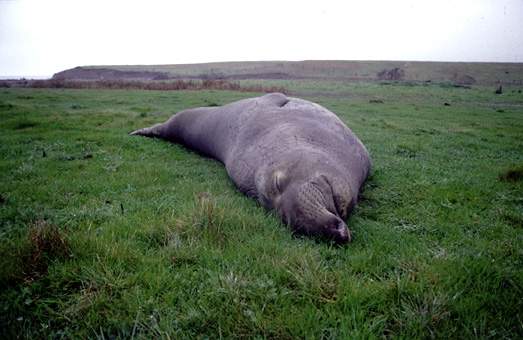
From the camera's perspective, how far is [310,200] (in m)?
3.82

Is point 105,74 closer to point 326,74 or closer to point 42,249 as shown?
point 326,74

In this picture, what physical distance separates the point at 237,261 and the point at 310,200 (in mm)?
1239

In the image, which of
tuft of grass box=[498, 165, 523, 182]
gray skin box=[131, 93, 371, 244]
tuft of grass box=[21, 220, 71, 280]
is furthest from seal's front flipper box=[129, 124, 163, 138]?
tuft of grass box=[498, 165, 523, 182]

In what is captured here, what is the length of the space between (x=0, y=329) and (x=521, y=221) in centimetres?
521

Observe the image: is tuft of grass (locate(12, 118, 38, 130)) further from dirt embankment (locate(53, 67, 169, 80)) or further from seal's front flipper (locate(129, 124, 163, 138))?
dirt embankment (locate(53, 67, 169, 80))

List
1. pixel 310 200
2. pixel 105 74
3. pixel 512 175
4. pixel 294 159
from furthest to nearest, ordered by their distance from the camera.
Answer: pixel 105 74 → pixel 512 175 → pixel 294 159 → pixel 310 200

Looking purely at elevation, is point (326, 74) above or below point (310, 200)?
above

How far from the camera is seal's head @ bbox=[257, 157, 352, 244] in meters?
3.57

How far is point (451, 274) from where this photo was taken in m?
2.74

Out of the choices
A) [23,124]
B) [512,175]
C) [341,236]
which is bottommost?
[512,175]

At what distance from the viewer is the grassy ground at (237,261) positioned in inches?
88.3

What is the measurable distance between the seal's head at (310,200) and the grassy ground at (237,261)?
0.67 feet

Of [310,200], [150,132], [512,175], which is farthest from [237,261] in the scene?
[150,132]

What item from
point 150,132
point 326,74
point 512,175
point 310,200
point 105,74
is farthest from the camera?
point 326,74
